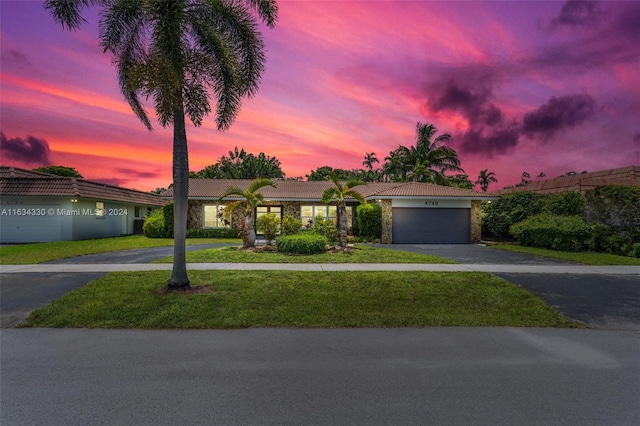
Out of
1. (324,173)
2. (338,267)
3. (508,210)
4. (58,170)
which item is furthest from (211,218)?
(58,170)

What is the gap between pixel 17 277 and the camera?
9922 mm

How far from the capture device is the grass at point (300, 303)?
6.45 meters

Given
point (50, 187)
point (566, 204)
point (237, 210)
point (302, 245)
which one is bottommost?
point (302, 245)

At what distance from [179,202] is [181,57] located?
3396 mm

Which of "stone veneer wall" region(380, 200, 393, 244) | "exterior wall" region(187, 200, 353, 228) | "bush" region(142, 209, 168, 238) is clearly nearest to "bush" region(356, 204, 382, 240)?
"stone veneer wall" region(380, 200, 393, 244)

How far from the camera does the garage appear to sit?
2172 centimetres

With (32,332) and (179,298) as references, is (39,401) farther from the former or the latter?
(179,298)

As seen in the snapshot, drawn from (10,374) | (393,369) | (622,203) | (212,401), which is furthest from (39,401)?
(622,203)

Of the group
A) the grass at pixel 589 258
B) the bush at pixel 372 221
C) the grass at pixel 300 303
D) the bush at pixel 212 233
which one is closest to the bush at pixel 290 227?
the bush at pixel 372 221

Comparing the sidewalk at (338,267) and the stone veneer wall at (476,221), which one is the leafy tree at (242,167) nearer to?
the stone veneer wall at (476,221)

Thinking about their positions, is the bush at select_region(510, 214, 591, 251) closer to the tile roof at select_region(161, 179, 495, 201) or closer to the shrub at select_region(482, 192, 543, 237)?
the shrub at select_region(482, 192, 543, 237)

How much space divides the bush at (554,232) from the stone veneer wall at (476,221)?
2156 millimetres

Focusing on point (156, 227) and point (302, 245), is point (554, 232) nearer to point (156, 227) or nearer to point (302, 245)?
point (302, 245)

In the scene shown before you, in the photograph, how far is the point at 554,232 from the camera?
17.7 meters
